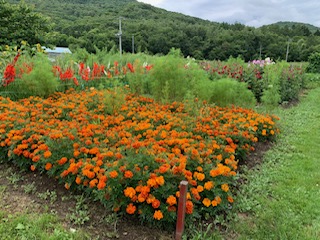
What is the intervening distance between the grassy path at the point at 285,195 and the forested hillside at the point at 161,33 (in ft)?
65.2

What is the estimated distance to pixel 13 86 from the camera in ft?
17.5

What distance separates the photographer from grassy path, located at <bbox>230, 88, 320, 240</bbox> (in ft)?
7.70

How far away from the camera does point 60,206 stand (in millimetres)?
2504

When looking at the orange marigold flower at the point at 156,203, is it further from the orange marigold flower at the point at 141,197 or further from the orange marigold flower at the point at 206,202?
the orange marigold flower at the point at 206,202

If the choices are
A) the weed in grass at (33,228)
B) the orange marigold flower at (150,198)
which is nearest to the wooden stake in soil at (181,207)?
the orange marigold flower at (150,198)

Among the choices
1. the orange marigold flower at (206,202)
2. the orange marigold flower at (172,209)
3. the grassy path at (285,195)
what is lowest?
the grassy path at (285,195)

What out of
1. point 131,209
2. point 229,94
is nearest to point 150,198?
point 131,209

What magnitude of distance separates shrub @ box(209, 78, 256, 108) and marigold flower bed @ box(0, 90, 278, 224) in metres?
1.26

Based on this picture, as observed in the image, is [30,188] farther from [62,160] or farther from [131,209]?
[131,209]

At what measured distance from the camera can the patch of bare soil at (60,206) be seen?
2.20 metres

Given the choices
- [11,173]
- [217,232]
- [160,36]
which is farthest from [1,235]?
[160,36]

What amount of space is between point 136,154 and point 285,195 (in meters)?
1.63

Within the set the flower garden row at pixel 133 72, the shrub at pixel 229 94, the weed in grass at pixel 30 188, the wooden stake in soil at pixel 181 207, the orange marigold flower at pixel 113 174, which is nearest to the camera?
the wooden stake in soil at pixel 181 207

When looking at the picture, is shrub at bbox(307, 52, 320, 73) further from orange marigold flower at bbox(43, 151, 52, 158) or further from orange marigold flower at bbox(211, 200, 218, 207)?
orange marigold flower at bbox(43, 151, 52, 158)
